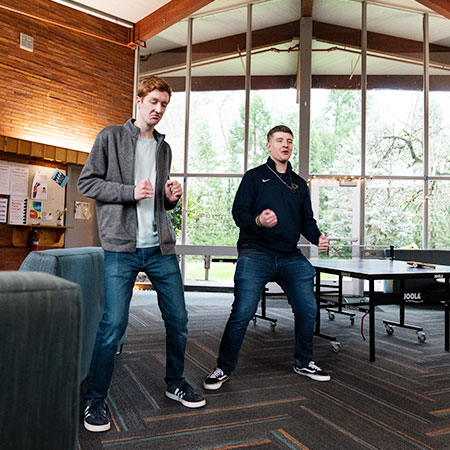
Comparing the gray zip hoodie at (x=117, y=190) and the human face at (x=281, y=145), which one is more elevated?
the human face at (x=281, y=145)

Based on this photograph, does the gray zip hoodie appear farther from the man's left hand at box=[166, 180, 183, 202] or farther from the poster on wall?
the poster on wall

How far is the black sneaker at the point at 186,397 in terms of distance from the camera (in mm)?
2080

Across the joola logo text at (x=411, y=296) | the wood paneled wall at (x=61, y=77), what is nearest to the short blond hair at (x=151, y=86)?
the joola logo text at (x=411, y=296)

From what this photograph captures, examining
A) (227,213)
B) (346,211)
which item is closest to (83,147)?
(227,213)

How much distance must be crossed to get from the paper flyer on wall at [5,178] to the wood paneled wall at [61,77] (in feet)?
1.69

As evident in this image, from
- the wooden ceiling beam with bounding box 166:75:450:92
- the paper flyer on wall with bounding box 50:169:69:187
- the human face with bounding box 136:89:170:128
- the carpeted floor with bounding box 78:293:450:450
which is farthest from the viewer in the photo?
the wooden ceiling beam with bounding box 166:75:450:92

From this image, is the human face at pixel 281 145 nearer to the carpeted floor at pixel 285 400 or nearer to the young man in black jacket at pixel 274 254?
the young man in black jacket at pixel 274 254

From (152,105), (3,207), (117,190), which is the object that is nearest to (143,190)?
(117,190)

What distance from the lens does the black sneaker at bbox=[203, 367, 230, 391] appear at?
2.34 meters

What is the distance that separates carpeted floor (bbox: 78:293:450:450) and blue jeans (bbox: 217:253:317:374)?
0.66 feet

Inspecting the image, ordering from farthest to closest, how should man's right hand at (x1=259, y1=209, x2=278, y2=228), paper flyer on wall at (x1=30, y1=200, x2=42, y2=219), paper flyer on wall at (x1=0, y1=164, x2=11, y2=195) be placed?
paper flyer on wall at (x1=30, y1=200, x2=42, y2=219) < paper flyer on wall at (x1=0, y1=164, x2=11, y2=195) < man's right hand at (x1=259, y1=209, x2=278, y2=228)

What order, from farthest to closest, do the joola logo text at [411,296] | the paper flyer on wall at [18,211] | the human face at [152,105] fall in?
the paper flyer on wall at [18,211] → the joola logo text at [411,296] → the human face at [152,105]

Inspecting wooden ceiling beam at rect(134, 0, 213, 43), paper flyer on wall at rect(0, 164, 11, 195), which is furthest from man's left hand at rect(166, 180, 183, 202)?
wooden ceiling beam at rect(134, 0, 213, 43)

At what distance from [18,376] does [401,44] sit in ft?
29.4
